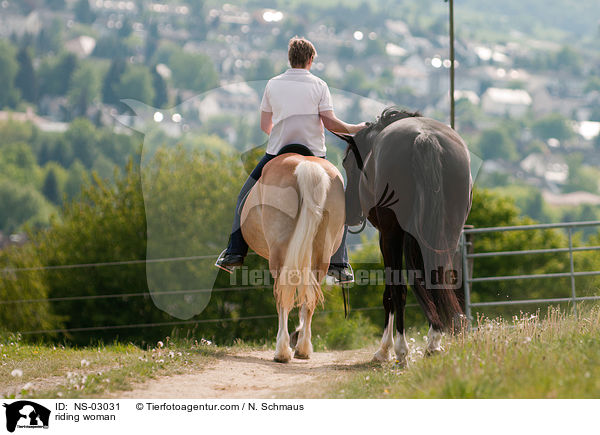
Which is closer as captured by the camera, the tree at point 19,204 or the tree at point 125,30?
the tree at point 19,204

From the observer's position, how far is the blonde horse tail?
6.09 meters

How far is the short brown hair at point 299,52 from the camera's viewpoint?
6.72m

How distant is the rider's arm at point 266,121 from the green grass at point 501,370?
2.38m

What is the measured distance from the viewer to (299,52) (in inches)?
265

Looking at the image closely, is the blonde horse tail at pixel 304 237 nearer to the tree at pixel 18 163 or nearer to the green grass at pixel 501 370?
the green grass at pixel 501 370

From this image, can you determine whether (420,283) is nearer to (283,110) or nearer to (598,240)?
(283,110)

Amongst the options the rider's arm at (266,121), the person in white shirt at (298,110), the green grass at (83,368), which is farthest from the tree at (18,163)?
the person in white shirt at (298,110)

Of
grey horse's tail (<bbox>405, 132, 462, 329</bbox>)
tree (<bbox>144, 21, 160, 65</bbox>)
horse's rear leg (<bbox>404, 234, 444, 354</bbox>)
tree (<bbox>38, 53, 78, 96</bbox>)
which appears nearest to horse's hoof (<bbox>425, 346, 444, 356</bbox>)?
horse's rear leg (<bbox>404, 234, 444, 354</bbox>)

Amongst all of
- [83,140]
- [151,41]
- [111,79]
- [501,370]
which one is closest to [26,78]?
[111,79]

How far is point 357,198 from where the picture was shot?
6887mm

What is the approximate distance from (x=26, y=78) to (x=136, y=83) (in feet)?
112

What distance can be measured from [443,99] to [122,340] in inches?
5076

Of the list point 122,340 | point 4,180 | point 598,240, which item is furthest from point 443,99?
point 122,340
